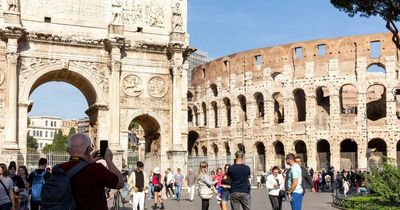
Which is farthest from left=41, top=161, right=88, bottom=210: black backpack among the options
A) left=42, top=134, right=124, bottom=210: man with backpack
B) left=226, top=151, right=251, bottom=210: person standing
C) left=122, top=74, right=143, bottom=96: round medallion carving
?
left=122, top=74, right=143, bottom=96: round medallion carving

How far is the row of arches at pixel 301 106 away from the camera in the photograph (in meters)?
42.7

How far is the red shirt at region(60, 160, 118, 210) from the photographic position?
13.2ft

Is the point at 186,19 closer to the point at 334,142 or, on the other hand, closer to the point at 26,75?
the point at 26,75

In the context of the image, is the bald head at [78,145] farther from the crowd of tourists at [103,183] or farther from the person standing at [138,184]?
the person standing at [138,184]

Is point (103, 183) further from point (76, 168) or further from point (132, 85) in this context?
point (132, 85)

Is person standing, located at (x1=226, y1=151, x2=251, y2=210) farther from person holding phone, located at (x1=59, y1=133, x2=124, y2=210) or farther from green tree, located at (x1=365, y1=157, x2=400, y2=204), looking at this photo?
person holding phone, located at (x1=59, y1=133, x2=124, y2=210)

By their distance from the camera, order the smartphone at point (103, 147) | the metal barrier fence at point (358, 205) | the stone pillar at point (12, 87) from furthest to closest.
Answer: the stone pillar at point (12, 87)
the metal barrier fence at point (358, 205)
the smartphone at point (103, 147)

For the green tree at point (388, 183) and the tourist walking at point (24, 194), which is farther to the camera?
the green tree at point (388, 183)

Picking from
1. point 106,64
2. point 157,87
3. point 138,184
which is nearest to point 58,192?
point 138,184

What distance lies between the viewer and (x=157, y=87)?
24.6 metres

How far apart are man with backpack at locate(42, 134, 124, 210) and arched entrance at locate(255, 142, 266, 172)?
133 ft

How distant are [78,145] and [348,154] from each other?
3847 centimetres

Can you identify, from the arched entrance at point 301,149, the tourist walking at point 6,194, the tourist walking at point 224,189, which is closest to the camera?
the tourist walking at point 6,194

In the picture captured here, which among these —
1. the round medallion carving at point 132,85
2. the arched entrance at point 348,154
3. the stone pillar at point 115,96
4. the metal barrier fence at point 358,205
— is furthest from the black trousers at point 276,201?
the arched entrance at point 348,154
